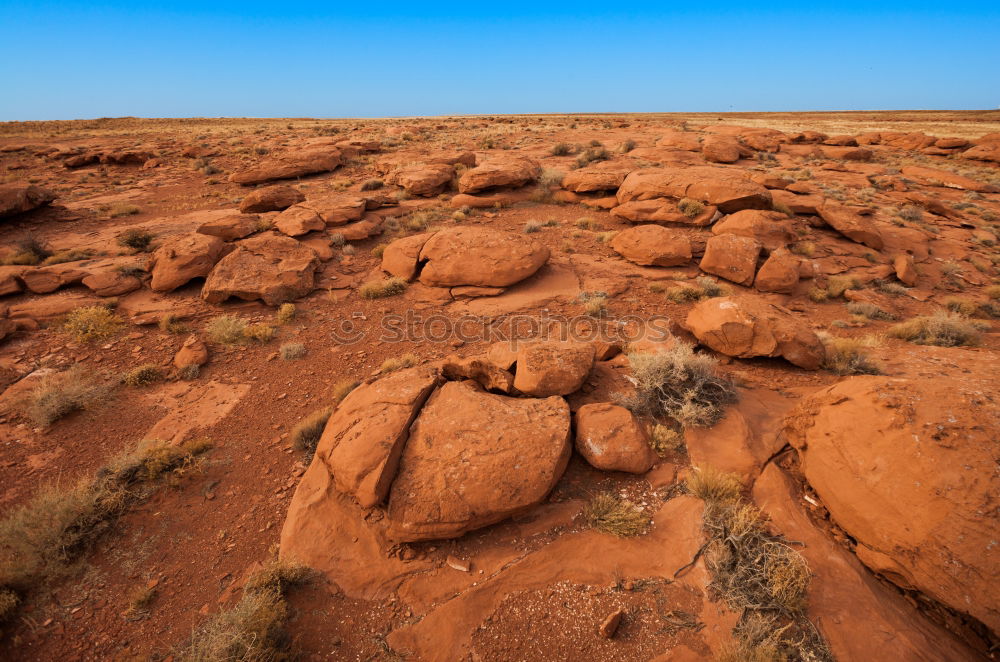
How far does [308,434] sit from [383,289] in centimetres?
409

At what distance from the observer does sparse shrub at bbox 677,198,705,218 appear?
35.3ft

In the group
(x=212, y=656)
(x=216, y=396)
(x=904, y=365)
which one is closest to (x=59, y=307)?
(x=216, y=396)

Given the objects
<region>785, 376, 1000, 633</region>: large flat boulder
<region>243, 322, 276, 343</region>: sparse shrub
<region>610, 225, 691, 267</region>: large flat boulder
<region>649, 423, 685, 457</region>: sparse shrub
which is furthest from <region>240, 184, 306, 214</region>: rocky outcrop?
<region>785, 376, 1000, 633</region>: large flat boulder

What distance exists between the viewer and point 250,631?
9.51ft

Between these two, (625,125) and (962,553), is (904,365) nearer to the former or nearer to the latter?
(962,553)

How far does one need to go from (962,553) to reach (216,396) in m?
8.18

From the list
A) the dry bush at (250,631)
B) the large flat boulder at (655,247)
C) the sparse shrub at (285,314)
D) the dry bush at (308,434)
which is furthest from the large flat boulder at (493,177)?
the dry bush at (250,631)

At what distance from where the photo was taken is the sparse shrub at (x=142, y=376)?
612 centimetres

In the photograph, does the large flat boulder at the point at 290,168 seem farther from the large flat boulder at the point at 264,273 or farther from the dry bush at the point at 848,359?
the dry bush at the point at 848,359

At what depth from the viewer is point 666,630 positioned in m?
2.91

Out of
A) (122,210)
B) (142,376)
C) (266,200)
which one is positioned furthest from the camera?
(122,210)

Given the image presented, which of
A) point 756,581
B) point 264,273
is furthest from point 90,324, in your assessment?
point 756,581

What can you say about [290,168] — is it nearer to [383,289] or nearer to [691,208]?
[383,289]

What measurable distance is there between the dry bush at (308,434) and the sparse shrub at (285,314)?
3.18 metres
